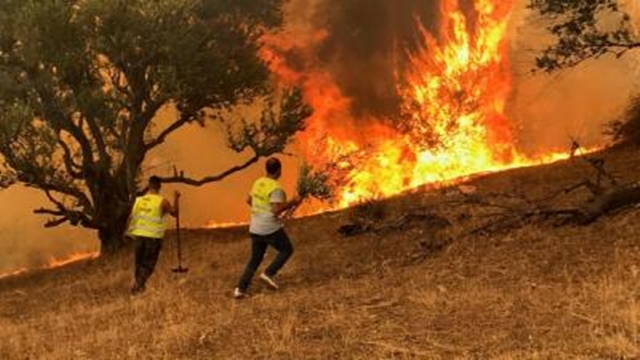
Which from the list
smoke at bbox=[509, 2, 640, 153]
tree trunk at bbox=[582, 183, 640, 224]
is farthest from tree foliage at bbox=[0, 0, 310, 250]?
tree trunk at bbox=[582, 183, 640, 224]

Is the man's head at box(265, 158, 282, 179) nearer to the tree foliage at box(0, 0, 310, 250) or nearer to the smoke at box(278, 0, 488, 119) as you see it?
the tree foliage at box(0, 0, 310, 250)

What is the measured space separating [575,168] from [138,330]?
15.0 meters

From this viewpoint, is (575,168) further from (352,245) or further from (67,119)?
(67,119)

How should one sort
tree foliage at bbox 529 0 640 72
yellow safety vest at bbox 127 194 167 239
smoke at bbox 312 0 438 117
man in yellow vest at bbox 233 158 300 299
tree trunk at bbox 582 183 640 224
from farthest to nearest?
smoke at bbox 312 0 438 117, tree foliage at bbox 529 0 640 72, yellow safety vest at bbox 127 194 167 239, tree trunk at bbox 582 183 640 224, man in yellow vest at bbox 233 158 300 299

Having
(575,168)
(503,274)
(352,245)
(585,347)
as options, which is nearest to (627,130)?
(575,168)

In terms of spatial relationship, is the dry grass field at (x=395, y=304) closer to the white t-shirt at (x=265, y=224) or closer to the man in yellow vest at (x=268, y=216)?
the man in yellow vest at (x=268, y=216)

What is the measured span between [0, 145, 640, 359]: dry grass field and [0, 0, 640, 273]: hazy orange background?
12.5 meters

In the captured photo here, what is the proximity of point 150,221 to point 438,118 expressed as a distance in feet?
55.5

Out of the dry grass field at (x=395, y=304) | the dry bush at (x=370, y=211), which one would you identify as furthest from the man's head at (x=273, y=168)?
the dry bush at (x=370, y=211)

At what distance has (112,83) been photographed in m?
24.2

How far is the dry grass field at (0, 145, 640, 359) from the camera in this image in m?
8.84

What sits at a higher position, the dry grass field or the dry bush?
the dry bush

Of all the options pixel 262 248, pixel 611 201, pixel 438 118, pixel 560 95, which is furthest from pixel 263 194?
pixel 560 95

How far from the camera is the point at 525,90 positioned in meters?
32.4
